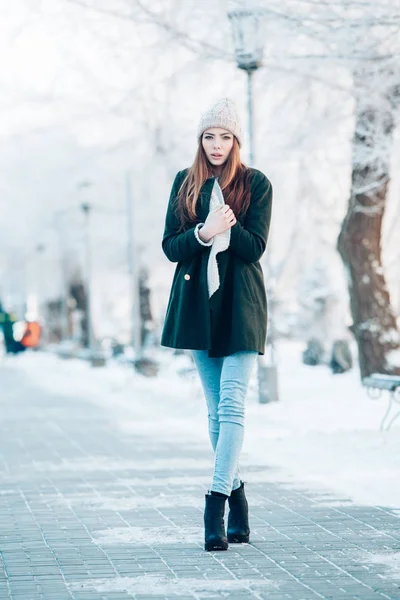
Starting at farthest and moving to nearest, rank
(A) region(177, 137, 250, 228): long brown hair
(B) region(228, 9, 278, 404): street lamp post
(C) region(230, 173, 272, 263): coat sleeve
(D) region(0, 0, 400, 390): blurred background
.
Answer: (D) region(0, 0, 400, 390): blurred background → (B) region(228, 9, 278, 404): street lamp post → (A) region(177, 137, 250, 228): long brown hair → (C) region(230, 173, 272, 263): coat sleeve

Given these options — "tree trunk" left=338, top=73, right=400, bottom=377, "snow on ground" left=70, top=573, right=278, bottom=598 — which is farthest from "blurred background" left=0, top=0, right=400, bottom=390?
"snow on ground" left=70, top=573, right=278, bottom=598

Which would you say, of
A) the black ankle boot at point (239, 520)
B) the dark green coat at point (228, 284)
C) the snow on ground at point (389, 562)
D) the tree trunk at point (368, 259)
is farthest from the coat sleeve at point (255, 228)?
the tree trunk at point (368, 259)

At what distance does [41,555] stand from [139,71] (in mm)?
18316

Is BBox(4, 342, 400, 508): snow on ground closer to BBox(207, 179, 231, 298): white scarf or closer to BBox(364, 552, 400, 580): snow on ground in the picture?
BBox(364, 552, 400, 580): snow on ground

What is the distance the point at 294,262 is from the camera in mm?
31391

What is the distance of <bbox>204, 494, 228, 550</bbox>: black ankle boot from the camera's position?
5426 millimetres

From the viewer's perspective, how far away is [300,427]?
11.7 metres

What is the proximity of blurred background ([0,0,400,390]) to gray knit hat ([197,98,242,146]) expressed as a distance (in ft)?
19.5

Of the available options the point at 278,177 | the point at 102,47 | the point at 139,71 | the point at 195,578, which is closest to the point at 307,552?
the point at 195,578

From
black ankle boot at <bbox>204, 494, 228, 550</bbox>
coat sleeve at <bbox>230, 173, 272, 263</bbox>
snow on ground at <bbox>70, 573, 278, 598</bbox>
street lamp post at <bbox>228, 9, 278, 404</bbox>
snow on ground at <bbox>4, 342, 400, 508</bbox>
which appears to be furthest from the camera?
street lamp post at <bbox>228, 9, 278, 404</bbox>

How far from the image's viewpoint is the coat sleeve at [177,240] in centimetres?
554

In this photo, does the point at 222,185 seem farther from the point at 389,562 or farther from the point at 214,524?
the point at 389,562

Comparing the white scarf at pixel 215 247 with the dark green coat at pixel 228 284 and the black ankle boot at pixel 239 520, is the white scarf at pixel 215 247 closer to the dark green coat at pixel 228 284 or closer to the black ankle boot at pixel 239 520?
the dark green coat at pixel 228 284

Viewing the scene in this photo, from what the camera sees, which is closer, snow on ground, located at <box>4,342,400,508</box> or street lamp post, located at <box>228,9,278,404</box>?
snow on ground, located at <box>4,342,400,508</box>
